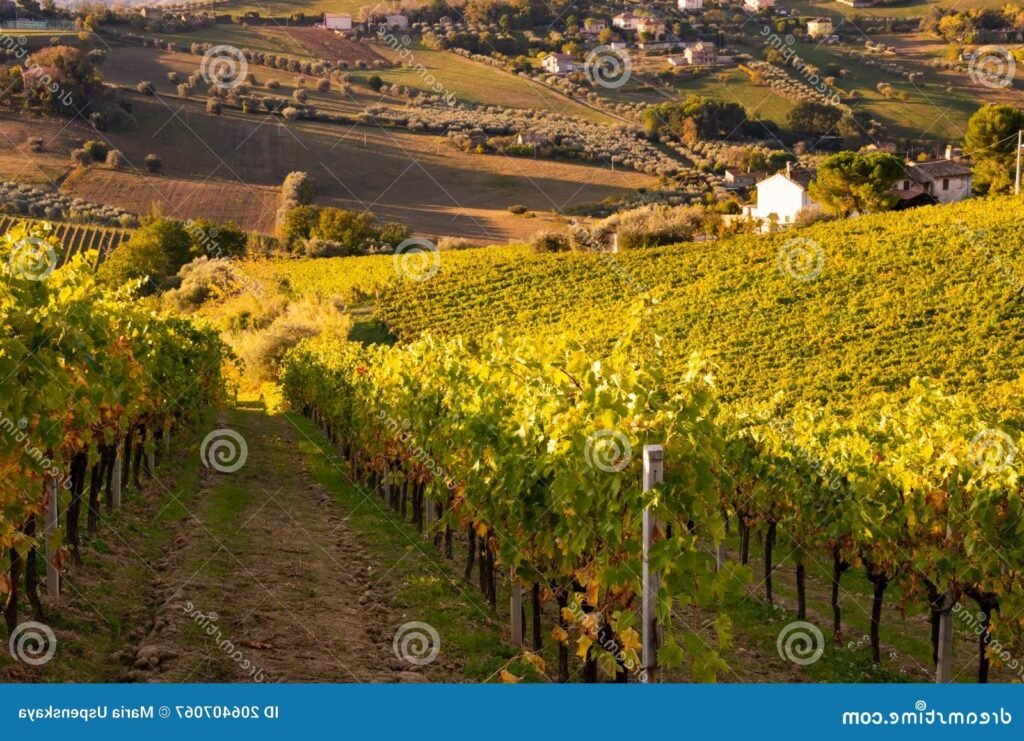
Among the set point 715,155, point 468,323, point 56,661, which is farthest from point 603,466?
point 715,155

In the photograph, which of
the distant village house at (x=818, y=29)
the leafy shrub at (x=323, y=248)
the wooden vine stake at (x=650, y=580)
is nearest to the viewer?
the wooden vine stake at (x=650, y=580)

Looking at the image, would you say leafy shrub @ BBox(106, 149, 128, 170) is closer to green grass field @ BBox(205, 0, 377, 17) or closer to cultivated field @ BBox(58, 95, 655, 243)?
cultivated field @ BBox(58, 95, 655, 243)

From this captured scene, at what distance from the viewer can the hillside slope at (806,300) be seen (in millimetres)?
33156

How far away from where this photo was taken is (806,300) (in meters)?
40.3

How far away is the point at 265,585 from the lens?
42.2ft

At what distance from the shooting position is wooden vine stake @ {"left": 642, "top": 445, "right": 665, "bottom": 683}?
680 cm

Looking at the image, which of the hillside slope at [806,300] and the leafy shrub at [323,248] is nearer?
the hillside slope at [806,300]

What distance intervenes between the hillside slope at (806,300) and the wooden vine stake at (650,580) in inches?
963

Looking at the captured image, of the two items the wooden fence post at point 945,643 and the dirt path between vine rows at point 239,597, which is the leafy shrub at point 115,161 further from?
the wooden fence post at point 945,643

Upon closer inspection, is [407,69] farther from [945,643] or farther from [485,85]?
[945,643]

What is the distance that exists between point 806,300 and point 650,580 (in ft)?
114

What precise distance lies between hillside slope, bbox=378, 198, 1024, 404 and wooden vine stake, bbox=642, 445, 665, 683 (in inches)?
963

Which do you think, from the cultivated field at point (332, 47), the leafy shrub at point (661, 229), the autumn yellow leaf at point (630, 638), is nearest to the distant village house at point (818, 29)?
the cultivated field at point (332, 47)

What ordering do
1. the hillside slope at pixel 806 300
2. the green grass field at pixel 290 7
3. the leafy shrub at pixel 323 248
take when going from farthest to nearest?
the green grass field at pixel 290 7 → the leafy shrub at pixel 323 248 → the hillside slope at pixel 806 300
